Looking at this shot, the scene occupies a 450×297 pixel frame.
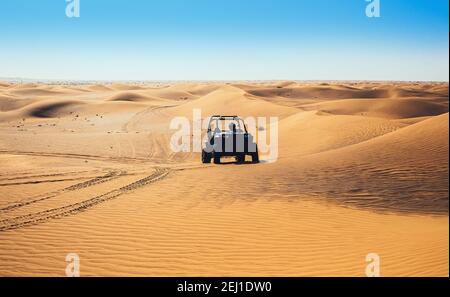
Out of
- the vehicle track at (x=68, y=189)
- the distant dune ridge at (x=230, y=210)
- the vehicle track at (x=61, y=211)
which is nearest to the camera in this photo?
the distant dune ridge at (x=230, y=210)

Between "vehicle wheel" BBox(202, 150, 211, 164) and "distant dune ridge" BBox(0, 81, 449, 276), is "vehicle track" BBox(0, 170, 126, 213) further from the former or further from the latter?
"vehicle wheel" BBox(202, 150, 211, 164)

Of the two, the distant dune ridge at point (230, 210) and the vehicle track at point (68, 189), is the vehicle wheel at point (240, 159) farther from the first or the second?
the vehicle track at point (68, 189)

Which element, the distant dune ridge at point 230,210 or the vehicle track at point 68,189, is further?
the vehicle track at point 68,189

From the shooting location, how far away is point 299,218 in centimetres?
820

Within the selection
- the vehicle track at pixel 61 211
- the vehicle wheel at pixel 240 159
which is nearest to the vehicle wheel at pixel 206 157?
the vehicle wheel at pixel 240 159

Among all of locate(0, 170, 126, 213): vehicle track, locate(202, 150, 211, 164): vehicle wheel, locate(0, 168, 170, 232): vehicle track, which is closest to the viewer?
locate(0, 168, 170, 232): vehicle track

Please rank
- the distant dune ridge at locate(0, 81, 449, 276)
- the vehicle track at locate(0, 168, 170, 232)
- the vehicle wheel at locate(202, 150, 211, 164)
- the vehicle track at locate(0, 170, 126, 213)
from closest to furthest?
1. the distant dune ridge at locate(0, 81, 449, 276)
2. the vehicle track at locate(0, 168, 170, 232)
3. the vehicle track at locate(0, 170, 126, 213)
4. the vehicle wheel at locate(202, 150, 211, 164)

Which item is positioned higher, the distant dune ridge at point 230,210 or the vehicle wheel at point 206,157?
the vehicle wheel at point 206,157

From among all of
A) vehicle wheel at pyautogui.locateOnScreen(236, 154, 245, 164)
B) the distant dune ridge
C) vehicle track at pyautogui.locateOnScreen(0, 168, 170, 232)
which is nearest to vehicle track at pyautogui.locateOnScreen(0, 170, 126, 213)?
the distant dune ridge

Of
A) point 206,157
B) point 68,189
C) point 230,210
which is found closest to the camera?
point 230,210

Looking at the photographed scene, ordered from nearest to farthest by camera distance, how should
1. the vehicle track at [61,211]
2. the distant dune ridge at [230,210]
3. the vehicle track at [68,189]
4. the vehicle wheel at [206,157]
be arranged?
1. the distant dune ridge at [230,210]
2. the vehicle track at [61,211]
3. the vehicle track at [68,189]
4. the vehicle wheel at [206,157]

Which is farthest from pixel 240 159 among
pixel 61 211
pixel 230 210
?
pixel 61 211

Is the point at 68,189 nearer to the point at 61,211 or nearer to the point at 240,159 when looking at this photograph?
the point at 61,211

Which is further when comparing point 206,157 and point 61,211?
point 206,157
